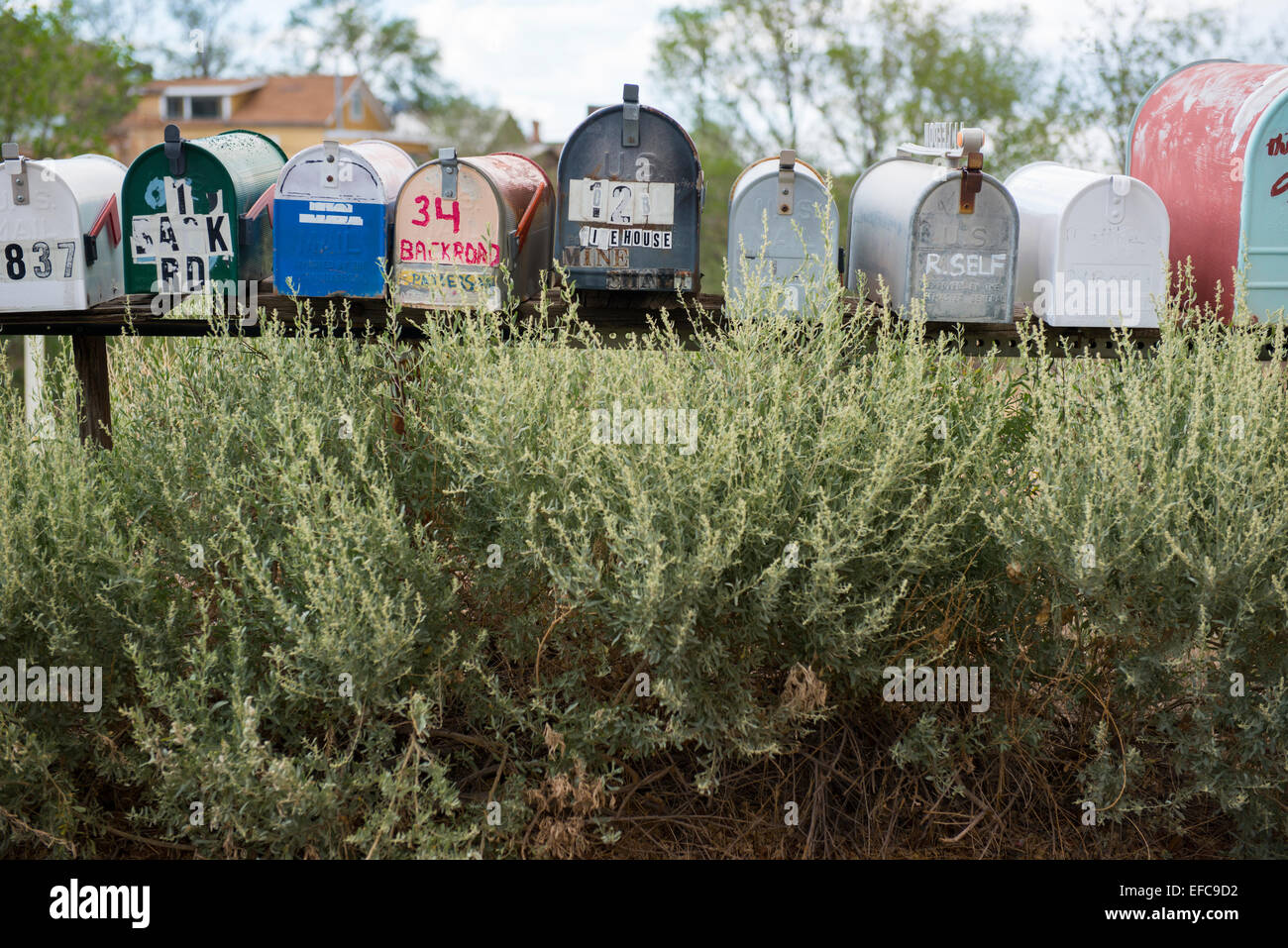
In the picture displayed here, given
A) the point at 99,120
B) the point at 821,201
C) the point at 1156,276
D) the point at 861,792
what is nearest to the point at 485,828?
the point at 861,792

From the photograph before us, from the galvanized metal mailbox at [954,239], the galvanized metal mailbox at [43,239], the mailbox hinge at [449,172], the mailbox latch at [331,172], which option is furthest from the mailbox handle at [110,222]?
the galvanized metal mailbox at [954,239]

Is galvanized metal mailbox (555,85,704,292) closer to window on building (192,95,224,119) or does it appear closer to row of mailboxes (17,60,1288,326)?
row of mailboxes (17,60,1288,326)

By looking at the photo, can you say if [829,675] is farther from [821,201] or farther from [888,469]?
[821,201]

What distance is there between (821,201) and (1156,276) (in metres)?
0.93

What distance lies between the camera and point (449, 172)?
9.10 feet

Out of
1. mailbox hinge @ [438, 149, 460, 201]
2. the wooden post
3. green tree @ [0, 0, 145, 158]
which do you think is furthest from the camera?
green tree @ [0, 0, 145, 158]

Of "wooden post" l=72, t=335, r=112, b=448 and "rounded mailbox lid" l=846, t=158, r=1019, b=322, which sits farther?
"wooden post" l=72, t=335, r=112, b=448

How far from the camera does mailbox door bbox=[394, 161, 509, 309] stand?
2.79 meters

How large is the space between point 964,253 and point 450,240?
53.2 inches

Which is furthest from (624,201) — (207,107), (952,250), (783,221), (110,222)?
(207,107)

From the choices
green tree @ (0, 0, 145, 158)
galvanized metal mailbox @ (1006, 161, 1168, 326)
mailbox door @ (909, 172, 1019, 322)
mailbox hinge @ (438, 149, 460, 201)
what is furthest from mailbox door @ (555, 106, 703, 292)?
green tree @ (0, 0, 145, 158)

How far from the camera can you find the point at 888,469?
2322mm

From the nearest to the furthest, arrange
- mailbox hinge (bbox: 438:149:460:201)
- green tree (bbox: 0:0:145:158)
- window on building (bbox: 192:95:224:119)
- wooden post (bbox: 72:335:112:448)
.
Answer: mailbox hinge (bbox: 438:149:460:201) → wooden post (bbox: 72:335:112:448) → green tree (bbox: 0:0:145:158) → window on building (bbox: 192:95:224:119)

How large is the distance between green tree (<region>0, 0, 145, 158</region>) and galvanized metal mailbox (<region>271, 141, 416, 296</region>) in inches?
375
